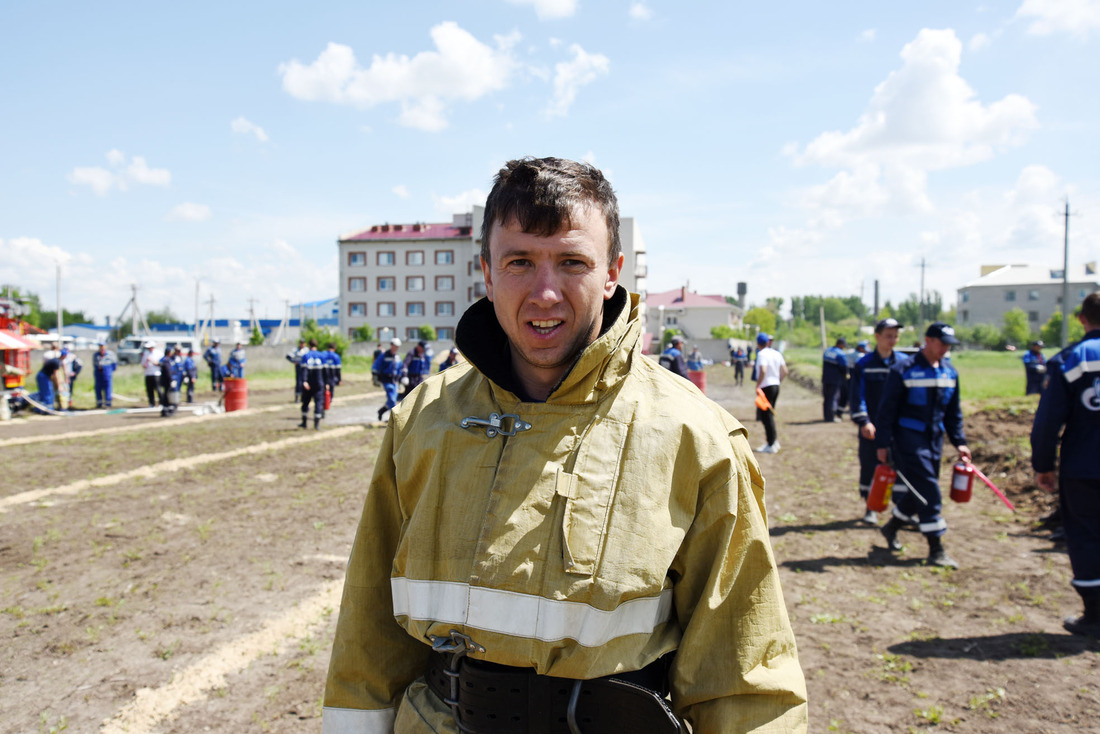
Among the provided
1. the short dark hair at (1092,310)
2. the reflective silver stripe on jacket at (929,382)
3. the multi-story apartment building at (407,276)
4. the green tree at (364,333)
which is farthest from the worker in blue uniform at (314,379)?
the multi-story apartment building at (407,276)

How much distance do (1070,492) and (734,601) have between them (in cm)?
460

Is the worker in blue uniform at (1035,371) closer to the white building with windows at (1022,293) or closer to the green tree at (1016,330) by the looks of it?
the green tree at (1016,330)

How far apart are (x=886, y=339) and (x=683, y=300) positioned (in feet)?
320

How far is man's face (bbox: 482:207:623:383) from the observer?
1.58 m

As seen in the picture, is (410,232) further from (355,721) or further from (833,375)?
(355,721)

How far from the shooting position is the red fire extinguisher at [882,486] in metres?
6.59

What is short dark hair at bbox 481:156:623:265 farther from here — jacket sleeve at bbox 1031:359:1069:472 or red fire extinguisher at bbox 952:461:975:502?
red fire extinguisher at bbox 952:461:975:502

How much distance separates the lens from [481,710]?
1.52m

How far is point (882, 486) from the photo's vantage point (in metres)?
6.69

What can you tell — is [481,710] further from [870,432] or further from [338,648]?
[870,432]

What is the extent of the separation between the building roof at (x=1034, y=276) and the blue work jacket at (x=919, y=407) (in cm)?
10595

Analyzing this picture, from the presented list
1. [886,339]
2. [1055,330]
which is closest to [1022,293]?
[1055,330]

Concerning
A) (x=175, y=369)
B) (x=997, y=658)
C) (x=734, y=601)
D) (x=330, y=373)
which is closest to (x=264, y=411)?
(x=175, y=369)

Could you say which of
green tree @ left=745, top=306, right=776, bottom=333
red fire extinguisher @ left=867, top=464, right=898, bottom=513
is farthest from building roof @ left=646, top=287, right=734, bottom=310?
red fire extinguisher @ left=867, top=464, right=898, bottom=513
